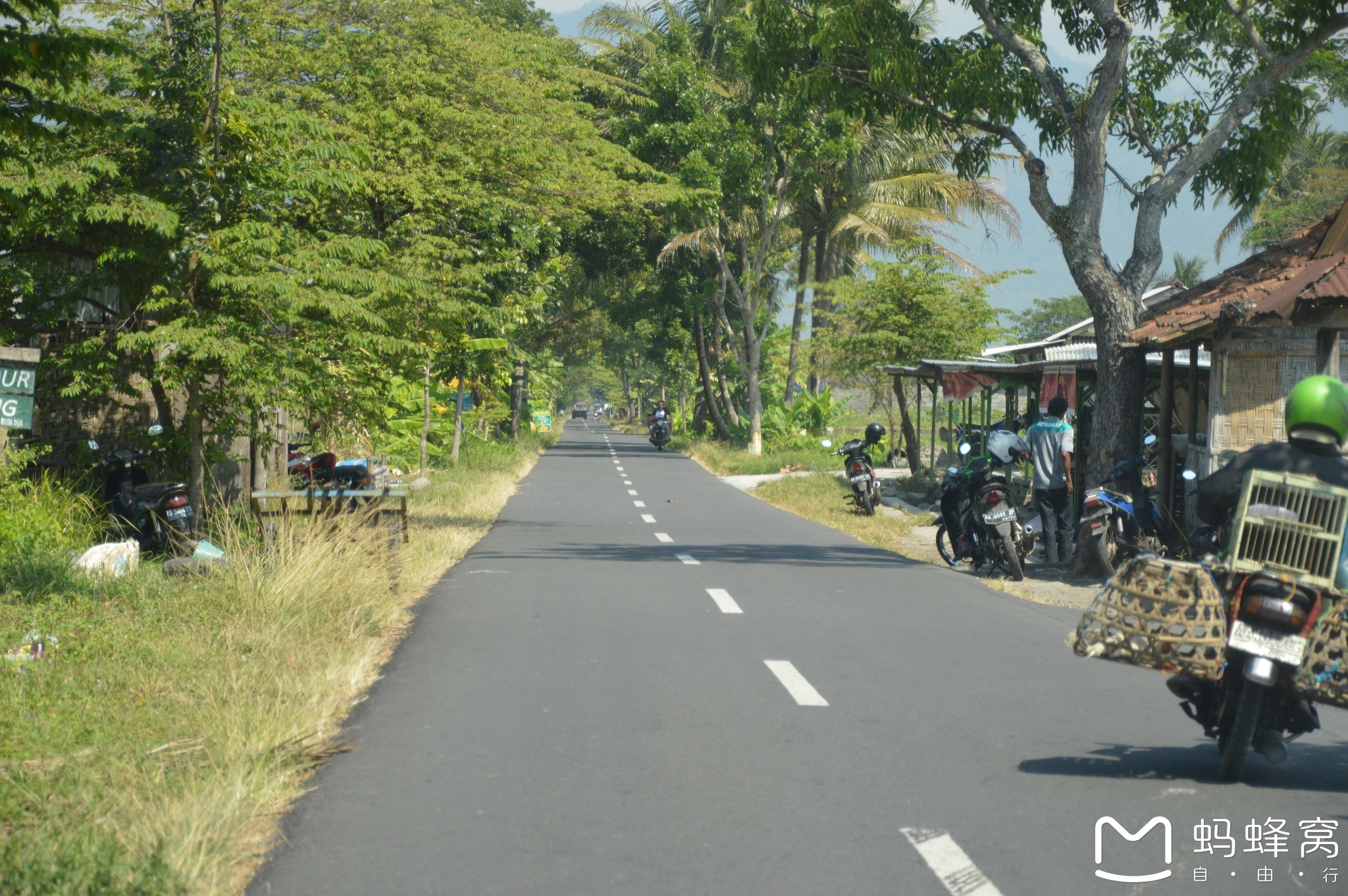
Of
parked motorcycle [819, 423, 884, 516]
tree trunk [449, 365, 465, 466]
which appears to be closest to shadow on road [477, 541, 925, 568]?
parked motorcycle [819, 423, 884, 516]

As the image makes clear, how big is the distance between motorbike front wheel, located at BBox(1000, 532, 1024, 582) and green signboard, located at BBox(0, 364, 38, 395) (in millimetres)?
9034

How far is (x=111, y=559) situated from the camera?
34.9 ft

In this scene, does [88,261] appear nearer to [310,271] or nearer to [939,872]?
[310,271]

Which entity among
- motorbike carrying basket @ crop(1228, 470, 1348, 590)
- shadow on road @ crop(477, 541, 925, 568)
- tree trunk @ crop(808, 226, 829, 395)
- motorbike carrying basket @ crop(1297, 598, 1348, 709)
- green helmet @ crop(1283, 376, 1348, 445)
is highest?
tree trunk @ crop(808, 226, 829, 395)

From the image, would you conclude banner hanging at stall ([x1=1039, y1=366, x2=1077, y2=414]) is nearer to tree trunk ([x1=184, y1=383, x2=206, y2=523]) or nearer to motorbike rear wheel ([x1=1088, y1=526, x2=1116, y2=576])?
motorbike rear wheel ([x1=1088, y1=526, x2=1116, y2=576])

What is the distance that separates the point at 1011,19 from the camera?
14.9m

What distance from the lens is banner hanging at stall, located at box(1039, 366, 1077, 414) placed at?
18.9 metres

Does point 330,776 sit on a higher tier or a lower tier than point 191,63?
lower

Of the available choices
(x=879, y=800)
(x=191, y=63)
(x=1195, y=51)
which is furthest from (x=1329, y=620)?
(x=1195, y=51)

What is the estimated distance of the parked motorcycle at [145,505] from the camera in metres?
12.2

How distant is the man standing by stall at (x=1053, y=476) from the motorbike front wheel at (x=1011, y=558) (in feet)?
5.34

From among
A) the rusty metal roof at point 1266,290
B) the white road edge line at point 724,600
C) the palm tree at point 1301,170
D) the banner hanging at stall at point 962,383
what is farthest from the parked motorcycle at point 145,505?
the palm tree at point 1301,170

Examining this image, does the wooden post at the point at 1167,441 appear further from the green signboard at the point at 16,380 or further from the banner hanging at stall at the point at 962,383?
the green signboard at the point at 16,380

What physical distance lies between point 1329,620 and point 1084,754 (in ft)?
4.41
